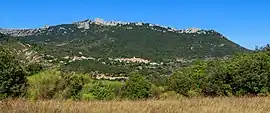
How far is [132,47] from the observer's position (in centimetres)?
16100

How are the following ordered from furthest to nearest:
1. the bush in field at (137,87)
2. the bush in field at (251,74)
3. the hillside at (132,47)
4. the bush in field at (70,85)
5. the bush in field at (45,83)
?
the hillside at (132,47) < the bush in field at (137,87) < the bush in field at (70,85) < the bush in field at (45,83) < the bush in field at (251,74)

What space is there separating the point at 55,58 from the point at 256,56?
8643 centimetres

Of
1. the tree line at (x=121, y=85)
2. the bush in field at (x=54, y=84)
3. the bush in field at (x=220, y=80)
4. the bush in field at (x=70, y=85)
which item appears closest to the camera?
the tree line at (x=121, y=85)

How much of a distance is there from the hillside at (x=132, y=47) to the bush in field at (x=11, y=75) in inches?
3243

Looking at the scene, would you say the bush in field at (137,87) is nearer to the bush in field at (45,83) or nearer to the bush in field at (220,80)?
the bush in field at (45,83)

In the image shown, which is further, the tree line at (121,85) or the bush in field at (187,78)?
the bush in field at (187,78)

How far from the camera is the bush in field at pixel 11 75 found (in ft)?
90.8

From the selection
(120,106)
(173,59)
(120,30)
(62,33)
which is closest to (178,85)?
(120,106)

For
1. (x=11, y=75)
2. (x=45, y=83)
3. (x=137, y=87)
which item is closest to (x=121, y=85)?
(x=137, y=87)

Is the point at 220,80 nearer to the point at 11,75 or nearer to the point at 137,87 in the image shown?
the point at 137,87

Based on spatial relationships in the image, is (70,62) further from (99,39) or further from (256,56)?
(256,56)

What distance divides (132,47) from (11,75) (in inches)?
5220

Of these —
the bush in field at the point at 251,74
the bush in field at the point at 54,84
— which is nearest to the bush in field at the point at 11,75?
the bush in field at the point at 54,84

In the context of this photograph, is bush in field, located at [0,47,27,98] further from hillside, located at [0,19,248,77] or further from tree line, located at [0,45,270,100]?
hillside, located at [0,19,248,77]
